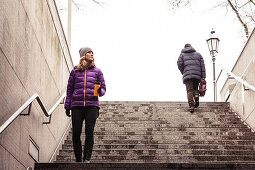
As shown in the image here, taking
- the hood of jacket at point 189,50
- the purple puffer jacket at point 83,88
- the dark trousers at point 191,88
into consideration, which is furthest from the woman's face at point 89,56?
the hood of jacket at point 189,50

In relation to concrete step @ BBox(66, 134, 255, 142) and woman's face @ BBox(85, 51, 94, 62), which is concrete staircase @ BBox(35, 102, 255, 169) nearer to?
concrete step @ BBox(66, 134, 255, 142)

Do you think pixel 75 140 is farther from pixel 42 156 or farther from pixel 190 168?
pixel 190 168

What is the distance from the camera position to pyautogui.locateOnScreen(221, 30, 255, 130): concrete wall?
11.0 metres

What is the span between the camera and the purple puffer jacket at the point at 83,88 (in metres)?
7.40

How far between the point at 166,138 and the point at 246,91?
8.81 ft

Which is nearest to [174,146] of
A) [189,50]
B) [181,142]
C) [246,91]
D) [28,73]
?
[181,142]

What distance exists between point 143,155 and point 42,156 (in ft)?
5.52

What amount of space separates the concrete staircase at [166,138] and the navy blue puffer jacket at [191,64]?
851 mm

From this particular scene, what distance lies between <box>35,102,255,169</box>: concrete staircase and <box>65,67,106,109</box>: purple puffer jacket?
2.82ft

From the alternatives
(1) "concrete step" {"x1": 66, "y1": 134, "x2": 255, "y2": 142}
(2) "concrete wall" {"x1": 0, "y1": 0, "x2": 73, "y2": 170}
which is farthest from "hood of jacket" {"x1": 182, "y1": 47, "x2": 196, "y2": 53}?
(2) "concrete wall" {"x1": 0, "y1": 0, "x2": 73, "y2": 170}

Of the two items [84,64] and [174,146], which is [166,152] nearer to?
[174,146]

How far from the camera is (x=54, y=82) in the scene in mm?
9602

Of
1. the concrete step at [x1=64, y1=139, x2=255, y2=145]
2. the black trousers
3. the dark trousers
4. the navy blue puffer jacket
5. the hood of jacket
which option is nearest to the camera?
the black trousers

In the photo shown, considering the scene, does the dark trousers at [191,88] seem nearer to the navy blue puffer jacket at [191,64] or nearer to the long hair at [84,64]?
the navy blue puffer jacket at [191,64]
